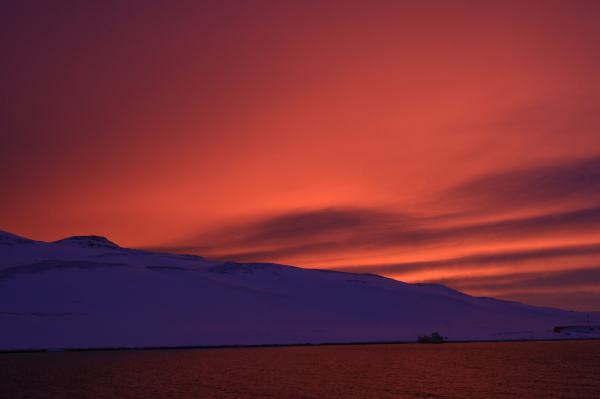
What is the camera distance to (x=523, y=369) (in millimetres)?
94062

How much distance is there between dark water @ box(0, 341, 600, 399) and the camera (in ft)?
218

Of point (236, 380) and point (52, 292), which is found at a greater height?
point (52, 292)

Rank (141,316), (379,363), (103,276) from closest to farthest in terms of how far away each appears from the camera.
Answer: (379,363) < (141,316) < (103,276)

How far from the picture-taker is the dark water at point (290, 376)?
2621 inches

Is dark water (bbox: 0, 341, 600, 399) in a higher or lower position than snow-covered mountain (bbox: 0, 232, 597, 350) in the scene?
lower

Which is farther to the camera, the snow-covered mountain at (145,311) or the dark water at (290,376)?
the snow-covered mountain at (145,311)

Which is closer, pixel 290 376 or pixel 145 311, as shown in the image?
pixel 290 376

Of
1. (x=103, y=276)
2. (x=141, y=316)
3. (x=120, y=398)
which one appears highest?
(x=103, y=276)

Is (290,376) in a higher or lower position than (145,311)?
lower

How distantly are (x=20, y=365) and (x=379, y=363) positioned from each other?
54.7 metres

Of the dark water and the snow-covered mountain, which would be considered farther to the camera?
the snow-covered mountain

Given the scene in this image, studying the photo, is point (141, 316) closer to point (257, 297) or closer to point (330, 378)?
point (257, 297)

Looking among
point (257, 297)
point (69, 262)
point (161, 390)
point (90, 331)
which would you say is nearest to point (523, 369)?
point (161, 390)

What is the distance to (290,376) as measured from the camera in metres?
82.6
